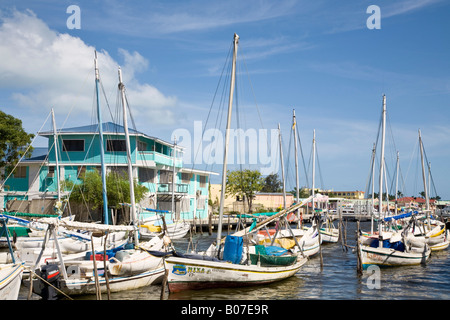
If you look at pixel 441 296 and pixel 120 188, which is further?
pixel 120 188

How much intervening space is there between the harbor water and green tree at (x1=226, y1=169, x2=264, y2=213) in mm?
43479

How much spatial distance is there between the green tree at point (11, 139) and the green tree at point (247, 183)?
124 feet

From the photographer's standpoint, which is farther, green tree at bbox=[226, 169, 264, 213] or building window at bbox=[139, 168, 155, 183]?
green tree at bbox=[226, 169, 264, 213]

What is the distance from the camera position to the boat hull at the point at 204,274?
797 inches

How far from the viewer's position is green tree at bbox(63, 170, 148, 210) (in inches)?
1786

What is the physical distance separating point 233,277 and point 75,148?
113 feet

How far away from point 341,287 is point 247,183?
52307 mm

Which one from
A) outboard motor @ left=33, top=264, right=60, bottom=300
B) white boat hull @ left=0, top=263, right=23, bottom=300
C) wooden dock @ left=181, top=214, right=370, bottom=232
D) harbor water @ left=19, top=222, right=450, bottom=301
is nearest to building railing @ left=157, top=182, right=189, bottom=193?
wooden dock @ left=181, top=214, right=370, bottom=232

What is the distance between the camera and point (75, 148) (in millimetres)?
50438

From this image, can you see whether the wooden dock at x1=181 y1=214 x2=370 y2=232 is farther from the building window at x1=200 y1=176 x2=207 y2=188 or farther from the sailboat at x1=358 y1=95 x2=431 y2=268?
the building window at x1=200 y1=176 x2=207 y2=188

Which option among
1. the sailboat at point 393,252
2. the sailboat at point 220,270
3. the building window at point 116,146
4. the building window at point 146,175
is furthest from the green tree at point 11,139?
the sailboat at point 393,252
